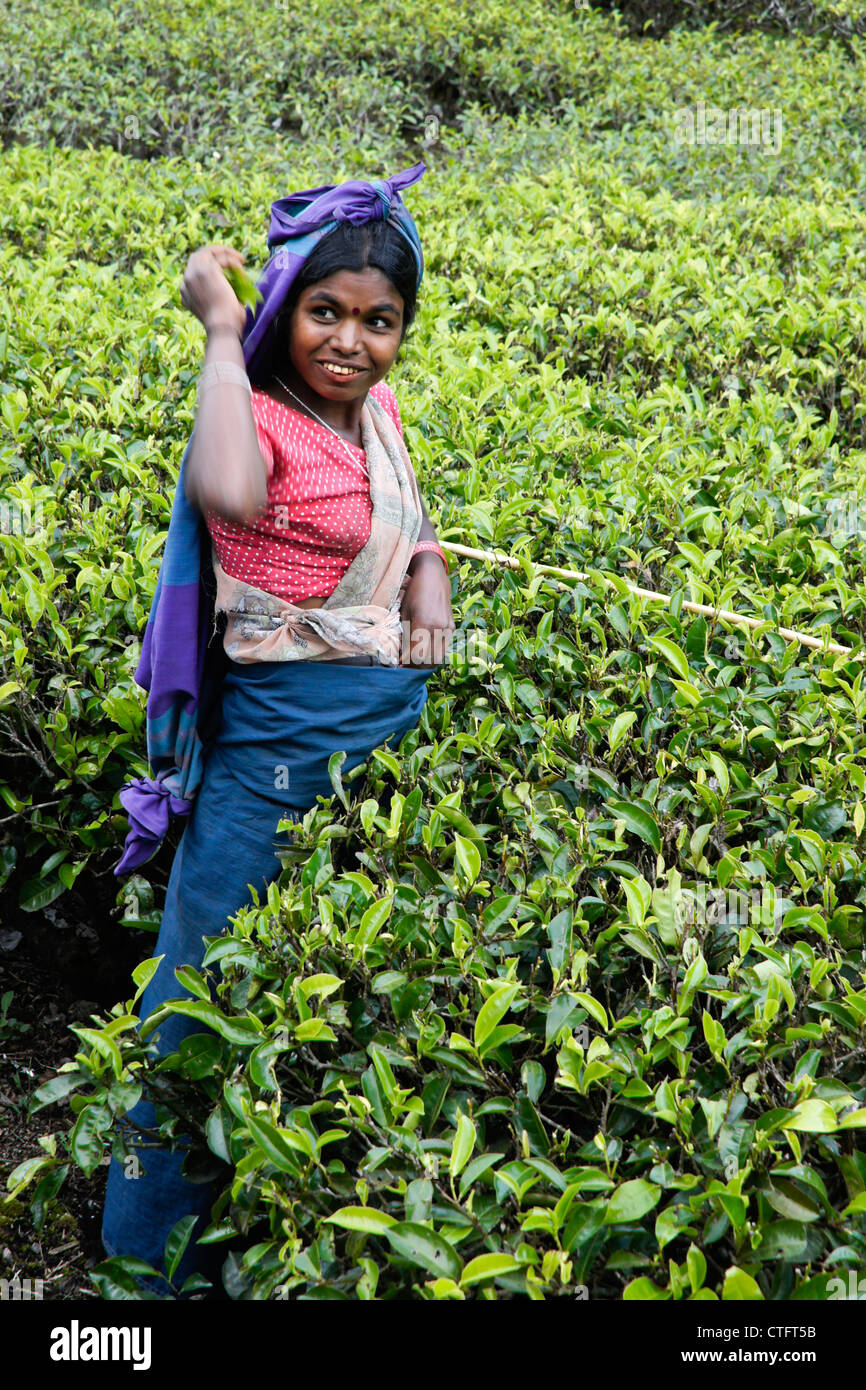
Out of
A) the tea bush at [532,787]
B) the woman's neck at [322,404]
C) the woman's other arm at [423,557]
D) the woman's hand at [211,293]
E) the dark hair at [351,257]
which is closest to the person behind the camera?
the tea bush at [532,787]

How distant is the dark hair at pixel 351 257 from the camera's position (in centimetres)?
191

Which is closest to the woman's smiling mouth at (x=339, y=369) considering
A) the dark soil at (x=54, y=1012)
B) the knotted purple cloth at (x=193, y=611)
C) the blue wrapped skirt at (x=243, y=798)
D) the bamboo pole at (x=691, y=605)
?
the knotted purple cloth at (x=193, y=611)

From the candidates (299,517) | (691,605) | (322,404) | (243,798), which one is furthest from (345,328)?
(691,605)

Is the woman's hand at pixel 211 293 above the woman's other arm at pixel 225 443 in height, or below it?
above

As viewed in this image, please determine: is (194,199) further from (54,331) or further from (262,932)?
(262,932)

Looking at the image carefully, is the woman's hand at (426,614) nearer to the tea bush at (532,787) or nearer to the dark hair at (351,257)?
the tea bush at (532,787)

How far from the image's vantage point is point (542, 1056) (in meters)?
1.74

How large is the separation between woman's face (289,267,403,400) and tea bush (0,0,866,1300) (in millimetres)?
634

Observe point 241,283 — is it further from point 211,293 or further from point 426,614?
point 426,614

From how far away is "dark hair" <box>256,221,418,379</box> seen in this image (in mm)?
1911

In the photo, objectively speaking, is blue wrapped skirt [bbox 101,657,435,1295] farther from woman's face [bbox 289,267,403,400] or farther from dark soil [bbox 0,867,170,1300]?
woman's face [bbox 289,267,403,400]

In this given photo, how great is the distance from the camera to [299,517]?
77.4 inches

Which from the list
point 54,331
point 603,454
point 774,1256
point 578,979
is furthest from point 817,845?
point 54,331

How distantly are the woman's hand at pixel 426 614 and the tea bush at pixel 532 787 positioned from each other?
0.54 feet
